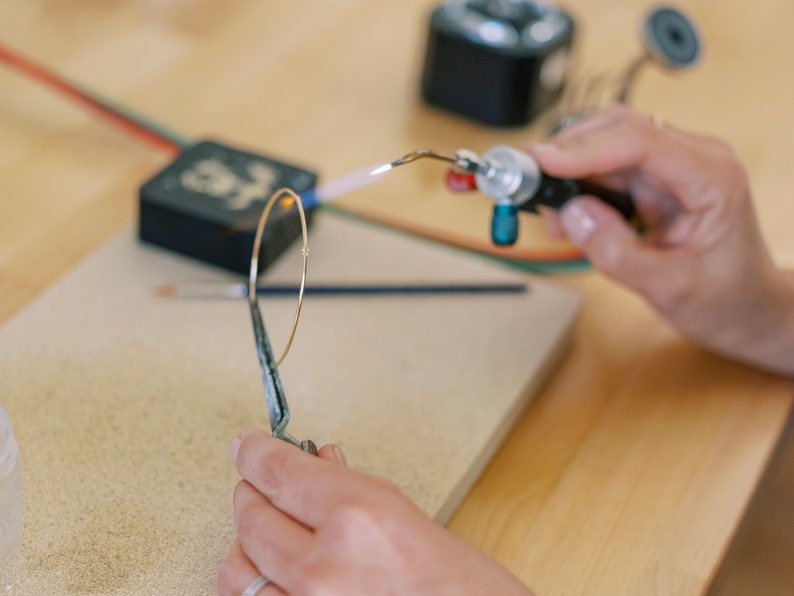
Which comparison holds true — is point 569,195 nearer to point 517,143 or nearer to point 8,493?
point 517,143

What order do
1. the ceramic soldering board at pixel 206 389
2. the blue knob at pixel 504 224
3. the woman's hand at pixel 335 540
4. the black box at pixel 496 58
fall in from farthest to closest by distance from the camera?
the black box at pixel 496 58, the blue knob at pixel 504 224, the ceramic soldering board at pixel 206 389, the woman's hand at pixel 335 540

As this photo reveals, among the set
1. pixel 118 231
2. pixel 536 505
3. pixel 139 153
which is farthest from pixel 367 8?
pixel 536 505

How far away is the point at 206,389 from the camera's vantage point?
0.75 metres

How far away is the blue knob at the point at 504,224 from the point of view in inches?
29.3

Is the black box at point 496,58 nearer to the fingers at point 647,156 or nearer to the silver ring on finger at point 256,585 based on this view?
the fingers at point 647,156

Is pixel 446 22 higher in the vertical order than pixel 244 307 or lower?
higher

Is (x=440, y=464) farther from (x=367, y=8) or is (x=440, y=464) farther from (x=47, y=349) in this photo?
(x=367, y=8)

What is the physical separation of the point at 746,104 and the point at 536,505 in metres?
0.73

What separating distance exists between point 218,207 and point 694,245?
390mm

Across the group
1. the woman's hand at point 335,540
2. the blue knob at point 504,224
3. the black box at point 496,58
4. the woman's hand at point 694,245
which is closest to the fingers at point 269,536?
the woman's hand at point 335,540

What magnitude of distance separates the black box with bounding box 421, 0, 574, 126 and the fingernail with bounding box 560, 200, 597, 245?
0.30m

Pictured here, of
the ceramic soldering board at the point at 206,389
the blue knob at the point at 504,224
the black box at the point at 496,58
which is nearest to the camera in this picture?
the ceramic soldering board at the point at 206,389

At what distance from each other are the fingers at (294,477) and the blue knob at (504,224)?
236mm

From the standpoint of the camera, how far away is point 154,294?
820 millimetres
